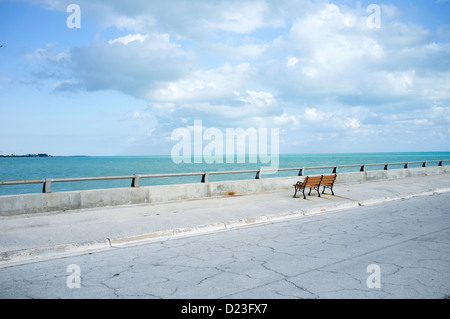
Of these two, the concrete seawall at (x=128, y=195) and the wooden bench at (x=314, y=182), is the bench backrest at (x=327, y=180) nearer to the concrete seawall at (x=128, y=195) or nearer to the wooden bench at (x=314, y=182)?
the wooden bench at (x=314, y=182)

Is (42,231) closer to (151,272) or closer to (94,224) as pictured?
(94,224)

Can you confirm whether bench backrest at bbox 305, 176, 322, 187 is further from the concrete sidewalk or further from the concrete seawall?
the concrete seawall

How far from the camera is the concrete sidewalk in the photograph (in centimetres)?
719

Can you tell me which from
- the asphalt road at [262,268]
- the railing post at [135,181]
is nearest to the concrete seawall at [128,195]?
the railing post at [135,181]

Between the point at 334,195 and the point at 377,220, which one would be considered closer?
the point at 377,220

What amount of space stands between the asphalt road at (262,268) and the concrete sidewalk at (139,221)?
1.84 ft

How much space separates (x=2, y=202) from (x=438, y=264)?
11016 millimetres

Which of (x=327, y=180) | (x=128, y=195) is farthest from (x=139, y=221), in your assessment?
(x=327, y=180)

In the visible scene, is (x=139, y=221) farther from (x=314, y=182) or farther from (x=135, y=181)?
(x=314, y=182)

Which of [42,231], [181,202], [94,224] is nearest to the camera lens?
[42,231]

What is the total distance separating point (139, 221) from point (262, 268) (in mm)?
4851

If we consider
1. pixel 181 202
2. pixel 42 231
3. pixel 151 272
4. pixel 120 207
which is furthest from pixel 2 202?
pixel 151 272

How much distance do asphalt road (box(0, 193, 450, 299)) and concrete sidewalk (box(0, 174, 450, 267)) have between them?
1.84 ft
